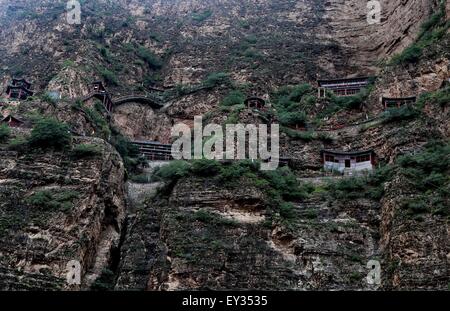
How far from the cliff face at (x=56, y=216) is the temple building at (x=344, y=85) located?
26.7 m

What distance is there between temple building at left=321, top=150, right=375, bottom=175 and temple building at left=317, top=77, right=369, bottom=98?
14.5m

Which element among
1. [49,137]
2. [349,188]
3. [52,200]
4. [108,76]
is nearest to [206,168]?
[349,188]

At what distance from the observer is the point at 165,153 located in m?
58.0

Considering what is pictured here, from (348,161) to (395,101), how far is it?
29.0 ft

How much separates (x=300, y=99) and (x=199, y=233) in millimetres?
29397

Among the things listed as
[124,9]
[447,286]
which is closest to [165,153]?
[447,286]

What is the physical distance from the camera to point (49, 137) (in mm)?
42719

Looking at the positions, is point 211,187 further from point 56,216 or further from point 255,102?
point 255,102

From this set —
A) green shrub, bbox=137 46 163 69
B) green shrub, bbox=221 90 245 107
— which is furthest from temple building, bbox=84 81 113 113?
green shrub, bbox=137 46 163 69

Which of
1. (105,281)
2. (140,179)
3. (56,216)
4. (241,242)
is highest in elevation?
(140,179)

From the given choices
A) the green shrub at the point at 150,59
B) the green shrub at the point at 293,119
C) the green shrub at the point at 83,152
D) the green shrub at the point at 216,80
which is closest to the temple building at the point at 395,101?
the green shrub at the point at 293,119

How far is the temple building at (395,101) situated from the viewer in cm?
5419
